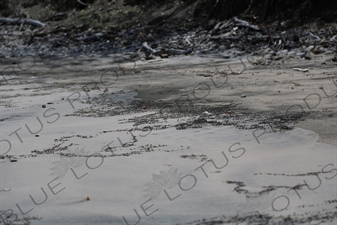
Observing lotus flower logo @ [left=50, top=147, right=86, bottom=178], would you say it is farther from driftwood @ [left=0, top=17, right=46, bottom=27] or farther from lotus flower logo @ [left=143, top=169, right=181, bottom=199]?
driftwood @ [left=0, top=17, right=46, bottom=27]

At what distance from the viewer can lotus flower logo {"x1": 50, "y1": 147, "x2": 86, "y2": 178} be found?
15.4ft

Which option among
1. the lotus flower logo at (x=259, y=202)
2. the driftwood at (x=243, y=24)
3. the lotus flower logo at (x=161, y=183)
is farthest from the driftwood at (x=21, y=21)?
the lotus flower logo at (x=259, y=202)

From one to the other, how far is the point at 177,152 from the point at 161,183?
79cm

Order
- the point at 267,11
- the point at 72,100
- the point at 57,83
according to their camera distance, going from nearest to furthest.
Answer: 1. the point at 72,100
2. the point at 57,83
3. the point at 267,11

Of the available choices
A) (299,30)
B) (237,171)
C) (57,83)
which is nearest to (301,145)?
(237,171)

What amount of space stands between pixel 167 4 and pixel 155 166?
1291 cm

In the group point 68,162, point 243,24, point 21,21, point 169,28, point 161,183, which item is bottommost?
point 243,24

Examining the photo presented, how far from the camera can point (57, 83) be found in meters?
10.8

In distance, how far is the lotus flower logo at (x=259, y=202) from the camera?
12.1 ft

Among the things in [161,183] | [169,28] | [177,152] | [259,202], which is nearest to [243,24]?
[169,28]

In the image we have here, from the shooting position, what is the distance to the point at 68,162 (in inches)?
194

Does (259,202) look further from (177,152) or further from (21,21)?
(21,21)

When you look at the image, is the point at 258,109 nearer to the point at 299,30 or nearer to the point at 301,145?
the point at 301,145

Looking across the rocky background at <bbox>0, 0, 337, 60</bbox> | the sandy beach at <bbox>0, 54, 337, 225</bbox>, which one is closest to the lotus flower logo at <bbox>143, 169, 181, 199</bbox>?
the sandy beach at <bbox>0, 54, 337, 225</bbox>
